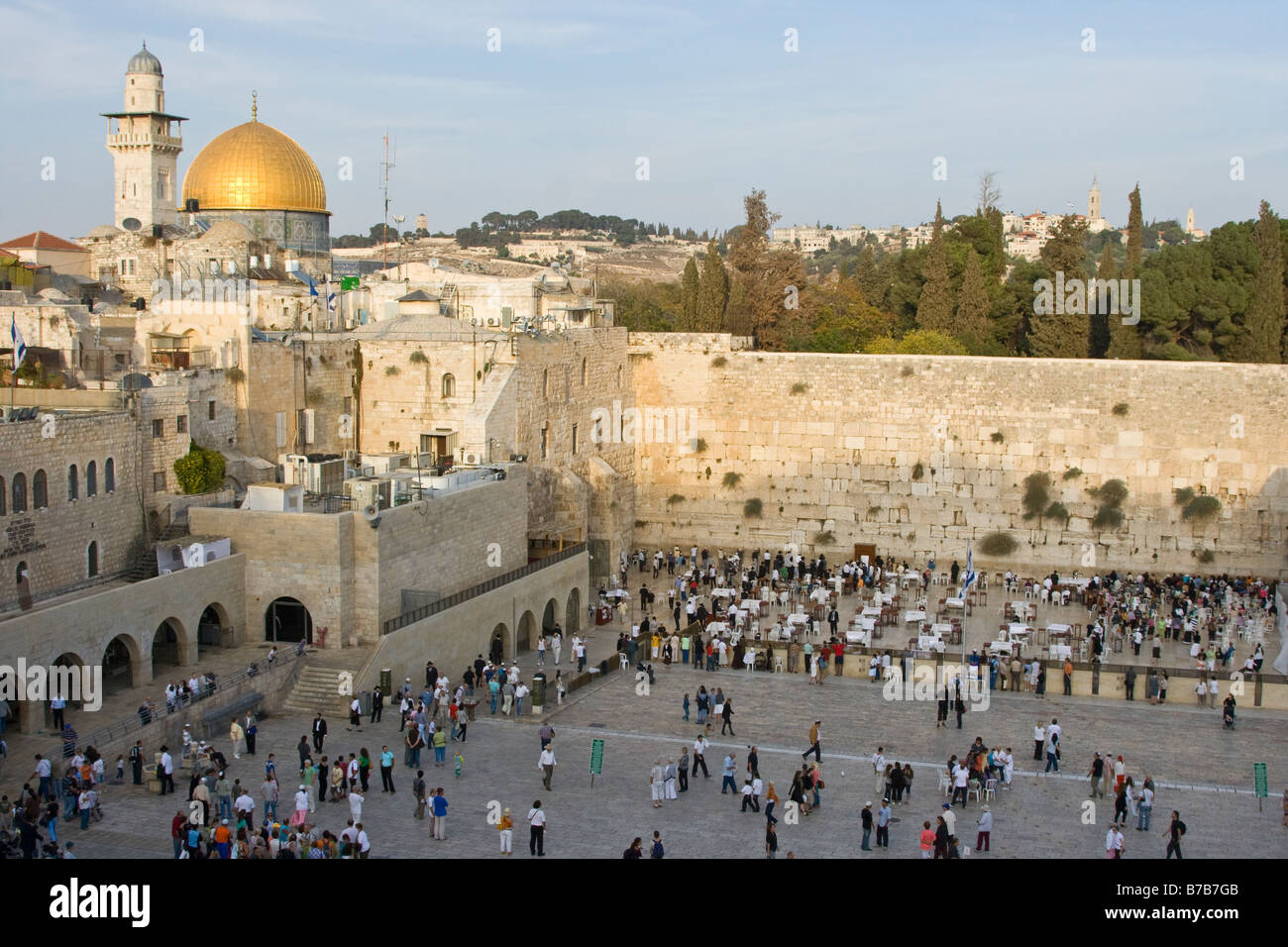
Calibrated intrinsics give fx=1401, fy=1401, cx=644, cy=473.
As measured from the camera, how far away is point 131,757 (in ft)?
53.1

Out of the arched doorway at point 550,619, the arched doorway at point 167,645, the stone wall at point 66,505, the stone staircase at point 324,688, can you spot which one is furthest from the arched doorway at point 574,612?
the arched doorway at point 167,645

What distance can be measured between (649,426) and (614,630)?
28.4ft

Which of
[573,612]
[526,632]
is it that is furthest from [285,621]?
[573,612]

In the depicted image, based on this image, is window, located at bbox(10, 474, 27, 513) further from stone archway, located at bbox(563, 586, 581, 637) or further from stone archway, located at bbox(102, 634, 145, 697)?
stone archway, located at bbox(563, 586, 581, 637)

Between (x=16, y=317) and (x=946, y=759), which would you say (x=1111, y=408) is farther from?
(x=16, y=317)

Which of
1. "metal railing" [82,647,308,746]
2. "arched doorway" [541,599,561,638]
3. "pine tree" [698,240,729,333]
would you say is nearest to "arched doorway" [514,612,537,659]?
"arched doorway" [541,599,561,638]

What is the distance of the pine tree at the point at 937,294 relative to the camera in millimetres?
38562

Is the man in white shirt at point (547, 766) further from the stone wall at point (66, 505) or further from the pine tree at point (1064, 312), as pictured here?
the pine tree at point (1064, 312)

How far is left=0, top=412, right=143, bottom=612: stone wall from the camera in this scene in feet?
63.5

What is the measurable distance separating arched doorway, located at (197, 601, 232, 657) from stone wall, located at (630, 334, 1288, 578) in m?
14.8

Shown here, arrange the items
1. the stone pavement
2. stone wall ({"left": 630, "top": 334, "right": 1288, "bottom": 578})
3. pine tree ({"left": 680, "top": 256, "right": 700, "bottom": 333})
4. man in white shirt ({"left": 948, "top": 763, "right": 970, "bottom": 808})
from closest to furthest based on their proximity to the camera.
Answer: the stone pavement, man in white shirt ({"left": 948, "top": 763, "right": 970, "bottom": 808}), stone wall ({"left": 630, "top": 334, "right": 1288, "bottom": 578}), pine tree ({"left": 680, "top": 256, "right": 700, "bottom": 333})

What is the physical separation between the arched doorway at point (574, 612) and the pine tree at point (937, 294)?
1592 cm

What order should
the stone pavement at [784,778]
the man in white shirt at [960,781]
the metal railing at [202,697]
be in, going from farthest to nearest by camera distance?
the metal railing at [202,697]
the man in white shirt at [960,781]
the stone pavement at [784,778]

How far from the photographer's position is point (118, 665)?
66.1 ft
